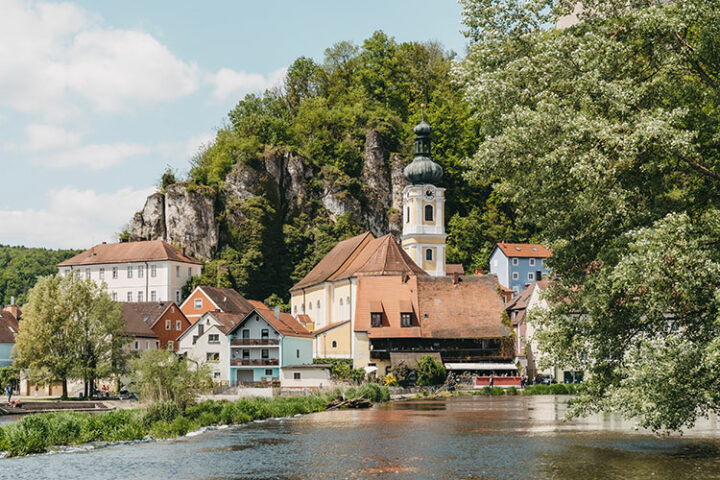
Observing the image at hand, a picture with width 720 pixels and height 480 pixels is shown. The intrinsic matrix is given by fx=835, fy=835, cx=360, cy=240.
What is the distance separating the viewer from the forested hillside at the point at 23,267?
133 metres

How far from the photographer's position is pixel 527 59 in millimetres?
22703

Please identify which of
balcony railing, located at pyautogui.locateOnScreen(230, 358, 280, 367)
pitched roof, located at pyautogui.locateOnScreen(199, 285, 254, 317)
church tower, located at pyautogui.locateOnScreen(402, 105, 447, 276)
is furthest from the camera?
church tower, located at pyautogui.locateOnScreen(402, 105, 447, 276)

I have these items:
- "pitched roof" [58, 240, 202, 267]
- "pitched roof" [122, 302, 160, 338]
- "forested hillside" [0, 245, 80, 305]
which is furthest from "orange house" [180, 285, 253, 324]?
"forested hillside" [0, 245, 80, 305]

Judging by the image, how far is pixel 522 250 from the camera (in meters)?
111

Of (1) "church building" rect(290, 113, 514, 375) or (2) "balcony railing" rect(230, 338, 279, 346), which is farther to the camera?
(1) "church building" rect(290, 113, 514, 375)

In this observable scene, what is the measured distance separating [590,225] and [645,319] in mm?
2853

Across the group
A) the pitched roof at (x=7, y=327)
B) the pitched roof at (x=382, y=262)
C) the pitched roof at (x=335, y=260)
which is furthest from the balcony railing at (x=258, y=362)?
the pitched roof at (x=7, y=327)

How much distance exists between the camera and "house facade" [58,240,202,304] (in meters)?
103

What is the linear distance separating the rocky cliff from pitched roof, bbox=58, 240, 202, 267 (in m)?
2.61

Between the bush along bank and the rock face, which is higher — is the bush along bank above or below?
below

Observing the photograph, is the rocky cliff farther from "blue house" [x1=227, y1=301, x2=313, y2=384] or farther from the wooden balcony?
the wooden balcony

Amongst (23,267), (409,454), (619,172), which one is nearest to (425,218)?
(409,454)

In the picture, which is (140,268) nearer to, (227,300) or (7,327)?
(227,300)

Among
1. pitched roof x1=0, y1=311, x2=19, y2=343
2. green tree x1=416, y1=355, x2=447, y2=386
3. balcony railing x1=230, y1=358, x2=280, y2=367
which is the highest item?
pitched roof x1=0, y1=311, x2=19, y2=343
